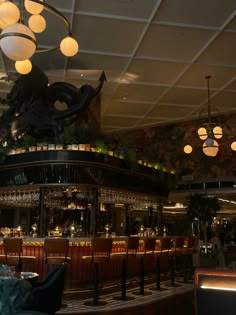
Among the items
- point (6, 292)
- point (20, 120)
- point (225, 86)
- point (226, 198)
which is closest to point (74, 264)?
point (20, 120)

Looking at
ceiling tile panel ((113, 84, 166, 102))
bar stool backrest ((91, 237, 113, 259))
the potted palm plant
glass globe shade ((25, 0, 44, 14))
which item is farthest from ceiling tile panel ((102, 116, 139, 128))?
glass globe shade ((25, 0, 44, 14))

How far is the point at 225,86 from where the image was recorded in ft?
35.9

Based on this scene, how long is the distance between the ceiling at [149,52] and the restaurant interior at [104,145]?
33 millimetres

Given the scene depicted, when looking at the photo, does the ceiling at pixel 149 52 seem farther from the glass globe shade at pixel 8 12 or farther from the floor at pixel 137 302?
the floor at pixel 137 302

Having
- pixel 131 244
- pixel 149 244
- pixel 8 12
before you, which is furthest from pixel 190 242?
pixel 8 12

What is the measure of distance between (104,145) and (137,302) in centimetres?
339

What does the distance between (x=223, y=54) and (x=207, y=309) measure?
686 centimetres

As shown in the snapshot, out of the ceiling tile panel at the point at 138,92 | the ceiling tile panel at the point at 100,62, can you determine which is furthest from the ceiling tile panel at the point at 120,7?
the ceiling tile panel at the point at 138,92

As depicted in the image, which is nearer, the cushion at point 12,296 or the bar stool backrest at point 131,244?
the cushion at point 12,296

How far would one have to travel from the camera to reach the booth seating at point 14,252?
6.64 meters

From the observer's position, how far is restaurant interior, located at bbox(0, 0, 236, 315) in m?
6.79

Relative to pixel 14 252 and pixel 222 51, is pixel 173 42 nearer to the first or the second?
pixel 222 51

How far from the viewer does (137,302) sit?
6.54m

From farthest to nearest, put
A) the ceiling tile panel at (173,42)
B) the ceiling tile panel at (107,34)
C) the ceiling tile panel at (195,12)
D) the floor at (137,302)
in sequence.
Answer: the ceiling tile panel at (173,42) < the ceiling tile panel at (107,34) < the ceiling tile panel at (195,12) < the floor at (137,302)
